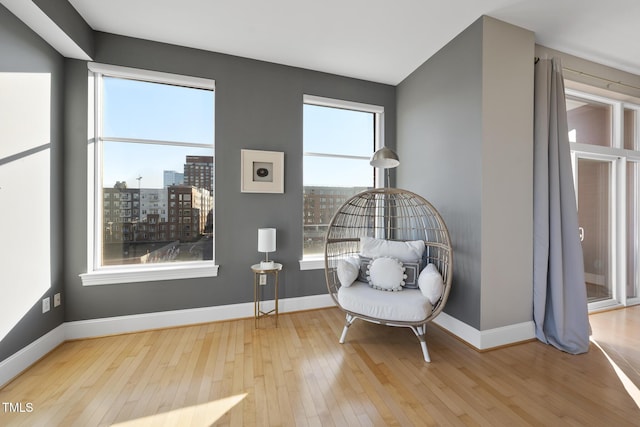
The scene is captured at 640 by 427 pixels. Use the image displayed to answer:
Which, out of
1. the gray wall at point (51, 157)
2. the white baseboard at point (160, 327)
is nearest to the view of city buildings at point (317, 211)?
the white baseboard at point (160, 327)

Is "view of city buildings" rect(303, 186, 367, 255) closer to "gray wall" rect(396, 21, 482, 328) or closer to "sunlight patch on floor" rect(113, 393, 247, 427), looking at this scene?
"gray wall" rect(396, 21, 482, 328)

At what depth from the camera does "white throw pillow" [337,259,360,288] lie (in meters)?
2.29

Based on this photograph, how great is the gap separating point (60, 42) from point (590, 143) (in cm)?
523

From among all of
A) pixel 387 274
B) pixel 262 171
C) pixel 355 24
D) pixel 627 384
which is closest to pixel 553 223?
pixel 627 384

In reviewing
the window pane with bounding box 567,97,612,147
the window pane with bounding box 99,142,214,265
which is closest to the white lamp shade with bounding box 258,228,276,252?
the window pane with bounding box 99,142,214,265

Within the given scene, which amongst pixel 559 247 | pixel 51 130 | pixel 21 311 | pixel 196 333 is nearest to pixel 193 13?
pixel 51 130

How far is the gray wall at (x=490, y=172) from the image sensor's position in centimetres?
212

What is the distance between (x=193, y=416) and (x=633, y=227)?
4886mm

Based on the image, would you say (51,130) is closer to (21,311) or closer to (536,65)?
(21,311)

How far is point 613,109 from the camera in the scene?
2.96m

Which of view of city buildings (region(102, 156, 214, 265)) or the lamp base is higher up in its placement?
view of city buildings (region(102, 156, 214, 265))

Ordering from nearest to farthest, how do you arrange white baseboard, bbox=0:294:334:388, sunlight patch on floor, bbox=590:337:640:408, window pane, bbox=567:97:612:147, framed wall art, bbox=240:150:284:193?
1. sunlight patch on floor, bbox=590:337:640:408
2. white baseboard, bbox=0:294:334:388
3. framed wall art, bbox=240:150:284:193
4. window pane, bbox=567:97:612:147

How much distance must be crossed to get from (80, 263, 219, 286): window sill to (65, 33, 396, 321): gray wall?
2.5 inches

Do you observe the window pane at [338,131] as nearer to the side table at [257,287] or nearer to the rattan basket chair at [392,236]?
the rattan basket chair at [392,236]
